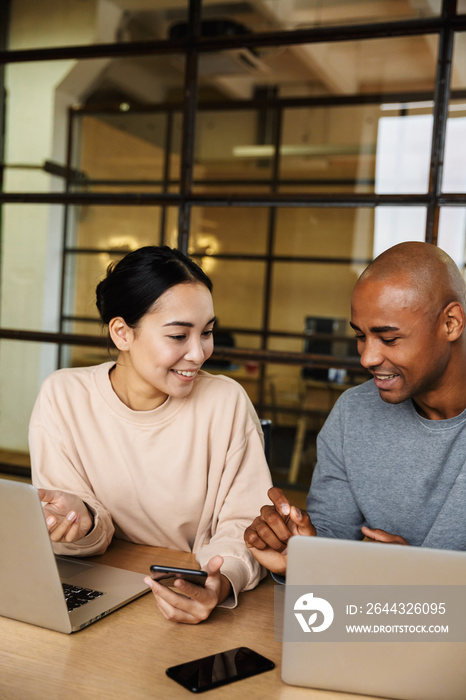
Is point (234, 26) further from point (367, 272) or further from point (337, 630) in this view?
point (337, 630)

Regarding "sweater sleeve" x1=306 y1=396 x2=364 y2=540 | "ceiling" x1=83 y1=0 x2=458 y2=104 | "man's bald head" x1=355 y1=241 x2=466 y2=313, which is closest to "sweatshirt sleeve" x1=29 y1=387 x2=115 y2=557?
"sweater sleeve" x1=306 y1=396 x2=364 y2=540

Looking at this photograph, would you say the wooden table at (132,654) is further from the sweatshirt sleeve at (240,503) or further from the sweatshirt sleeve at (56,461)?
the sweatshirt sleeve at (56,461)

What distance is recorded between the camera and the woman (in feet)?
5.24

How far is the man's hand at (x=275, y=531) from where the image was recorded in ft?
4.17

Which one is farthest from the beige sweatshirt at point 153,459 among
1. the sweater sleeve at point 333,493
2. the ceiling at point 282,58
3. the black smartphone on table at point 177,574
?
the ceiling at point 282,58

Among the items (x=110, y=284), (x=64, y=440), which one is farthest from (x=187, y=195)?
(x=64, y=440)

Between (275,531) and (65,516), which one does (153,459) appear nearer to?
(65,516)

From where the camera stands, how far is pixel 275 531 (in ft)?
4.25

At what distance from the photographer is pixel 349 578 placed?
899mm

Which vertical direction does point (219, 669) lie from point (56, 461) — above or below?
below

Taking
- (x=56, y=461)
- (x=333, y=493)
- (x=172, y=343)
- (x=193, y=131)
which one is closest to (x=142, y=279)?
(x=172, y=343)

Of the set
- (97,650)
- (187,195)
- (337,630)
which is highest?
(187,195)

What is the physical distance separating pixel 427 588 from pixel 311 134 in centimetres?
683

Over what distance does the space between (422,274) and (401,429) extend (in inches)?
13.9
